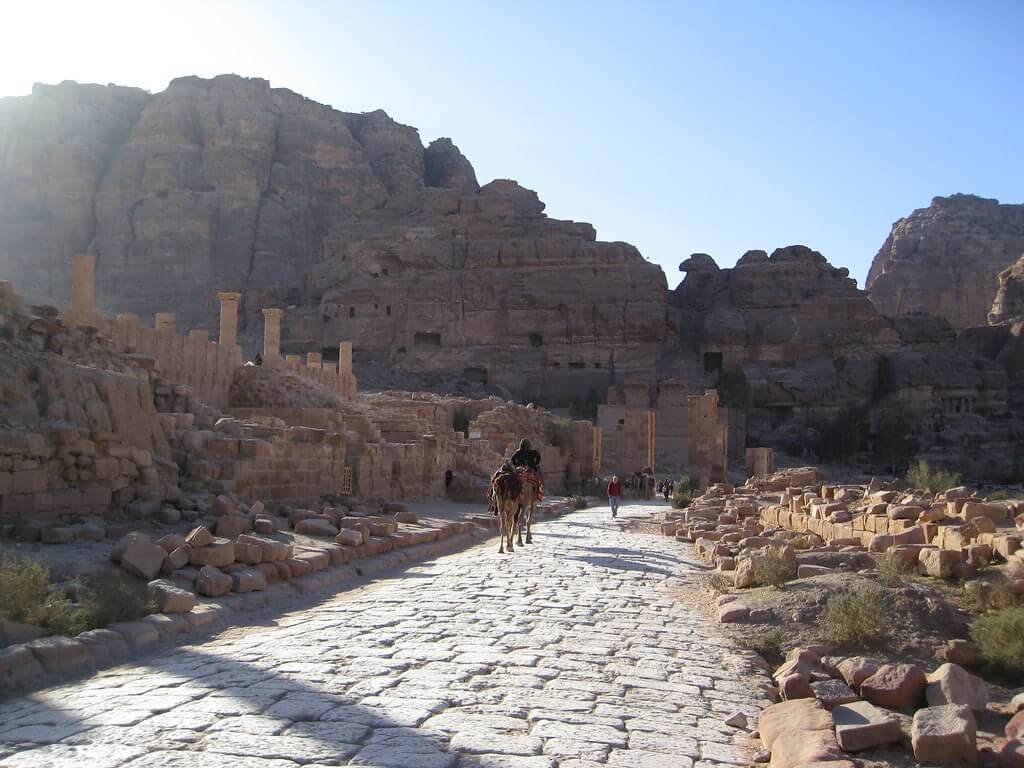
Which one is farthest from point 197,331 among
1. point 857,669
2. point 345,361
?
point 857,669

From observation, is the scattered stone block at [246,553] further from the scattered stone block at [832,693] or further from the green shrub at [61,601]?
the scattered stone block at [832,693]

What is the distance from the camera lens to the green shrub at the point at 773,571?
8984 mm

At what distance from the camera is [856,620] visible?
6773 mm

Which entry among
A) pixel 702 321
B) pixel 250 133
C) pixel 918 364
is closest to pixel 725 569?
pixel 918 364

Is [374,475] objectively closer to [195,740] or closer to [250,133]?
[195,740]

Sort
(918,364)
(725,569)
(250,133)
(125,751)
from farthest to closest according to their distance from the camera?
(250,133), (918,364), (725,569), (125,751)

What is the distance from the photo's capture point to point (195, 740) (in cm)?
467

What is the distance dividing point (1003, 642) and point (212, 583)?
598 cm

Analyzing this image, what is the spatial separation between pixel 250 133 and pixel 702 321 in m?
37.0

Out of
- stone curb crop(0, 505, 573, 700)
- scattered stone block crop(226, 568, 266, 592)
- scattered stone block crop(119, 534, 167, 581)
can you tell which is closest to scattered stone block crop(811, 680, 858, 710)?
stone curb crop(0, 505, 573, 700)

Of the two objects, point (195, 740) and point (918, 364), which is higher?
point (918, 364)

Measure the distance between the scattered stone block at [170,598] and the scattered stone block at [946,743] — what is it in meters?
5.36

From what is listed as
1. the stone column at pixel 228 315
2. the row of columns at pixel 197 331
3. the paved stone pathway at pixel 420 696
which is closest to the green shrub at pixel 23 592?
the paved stone pathway at pixel 420 696

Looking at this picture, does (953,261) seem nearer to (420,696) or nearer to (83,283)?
(83,283)
